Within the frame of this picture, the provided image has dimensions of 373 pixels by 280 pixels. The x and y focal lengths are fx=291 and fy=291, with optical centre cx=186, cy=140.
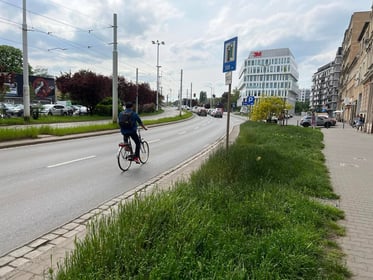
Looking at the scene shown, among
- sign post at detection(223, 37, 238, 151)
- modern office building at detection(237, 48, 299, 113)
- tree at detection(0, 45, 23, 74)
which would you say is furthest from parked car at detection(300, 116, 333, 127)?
modern office building at detection(237, 48, 299, 113)

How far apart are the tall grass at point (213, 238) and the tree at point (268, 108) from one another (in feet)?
76.2

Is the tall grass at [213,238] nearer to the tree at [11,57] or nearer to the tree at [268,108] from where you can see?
the tree at [268,108]

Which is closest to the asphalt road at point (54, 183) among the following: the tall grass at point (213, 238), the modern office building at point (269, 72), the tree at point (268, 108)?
the tall grass at point (213, 238)

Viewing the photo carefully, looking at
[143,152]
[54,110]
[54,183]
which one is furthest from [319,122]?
[54,183]

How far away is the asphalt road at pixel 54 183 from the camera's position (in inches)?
181

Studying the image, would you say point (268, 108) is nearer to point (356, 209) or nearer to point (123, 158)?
point (123, 158)

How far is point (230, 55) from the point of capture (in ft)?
26.3

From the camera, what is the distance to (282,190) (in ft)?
17.7

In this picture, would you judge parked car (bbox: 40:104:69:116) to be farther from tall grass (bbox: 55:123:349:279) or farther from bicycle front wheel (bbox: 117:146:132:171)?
tall grass (bbox: 55:123:349:279)

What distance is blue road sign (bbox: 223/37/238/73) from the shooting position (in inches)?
307

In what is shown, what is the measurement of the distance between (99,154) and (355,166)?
363 inches

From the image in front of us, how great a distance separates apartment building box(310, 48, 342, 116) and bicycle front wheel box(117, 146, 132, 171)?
391ft

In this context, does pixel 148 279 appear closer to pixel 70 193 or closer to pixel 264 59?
pixel 70 193

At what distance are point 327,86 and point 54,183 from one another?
15771 cm
